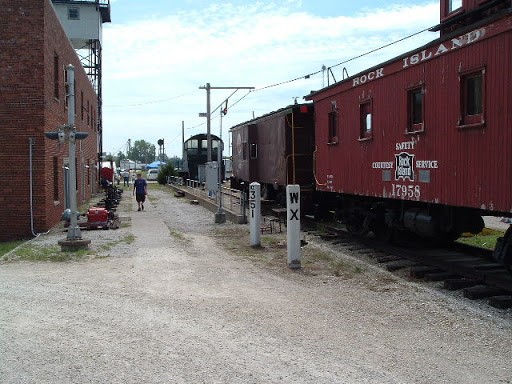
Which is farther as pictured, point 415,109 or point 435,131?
point 415,109

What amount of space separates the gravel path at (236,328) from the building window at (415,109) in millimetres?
2344

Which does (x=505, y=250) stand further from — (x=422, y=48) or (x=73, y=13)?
(x=73, y=13)

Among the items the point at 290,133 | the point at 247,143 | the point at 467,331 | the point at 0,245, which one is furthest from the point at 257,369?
the point at 247,143

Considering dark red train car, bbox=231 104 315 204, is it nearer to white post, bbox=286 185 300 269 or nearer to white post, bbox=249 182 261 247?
white post, bbox=249 182 261 247

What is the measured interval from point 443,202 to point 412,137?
1376 millimetres

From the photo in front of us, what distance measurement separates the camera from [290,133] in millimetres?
16547

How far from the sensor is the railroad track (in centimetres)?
761

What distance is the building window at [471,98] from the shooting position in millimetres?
7863

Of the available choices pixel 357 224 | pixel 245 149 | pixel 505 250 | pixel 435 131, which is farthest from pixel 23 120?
pixel 505 250

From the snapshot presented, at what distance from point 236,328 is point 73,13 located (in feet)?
124

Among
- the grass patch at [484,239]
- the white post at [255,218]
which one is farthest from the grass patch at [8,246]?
the grass patch at [484,239]

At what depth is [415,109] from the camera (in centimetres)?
969

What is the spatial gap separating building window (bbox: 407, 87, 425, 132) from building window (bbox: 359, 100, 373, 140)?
1467 millimetres

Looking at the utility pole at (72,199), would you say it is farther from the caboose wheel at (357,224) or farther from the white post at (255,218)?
the caboose wheel at (357,224)
